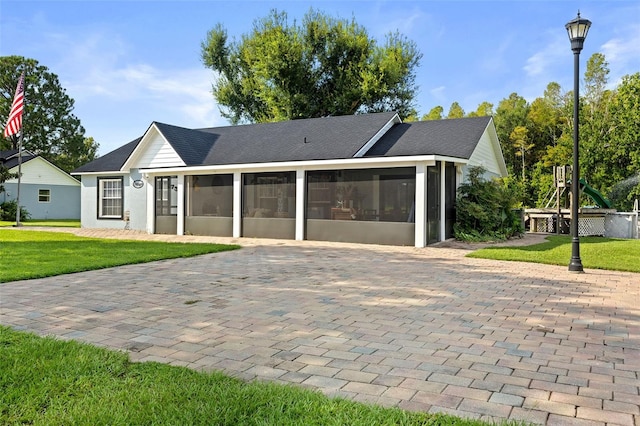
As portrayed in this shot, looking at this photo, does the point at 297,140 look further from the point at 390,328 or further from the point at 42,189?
the point at 42,189

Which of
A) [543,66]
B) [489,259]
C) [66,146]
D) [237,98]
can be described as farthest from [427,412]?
[66,146]

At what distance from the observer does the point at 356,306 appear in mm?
5250

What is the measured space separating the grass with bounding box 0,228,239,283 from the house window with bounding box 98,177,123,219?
7166mm

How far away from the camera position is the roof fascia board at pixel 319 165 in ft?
40.1

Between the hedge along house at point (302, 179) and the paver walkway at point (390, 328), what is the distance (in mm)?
5231

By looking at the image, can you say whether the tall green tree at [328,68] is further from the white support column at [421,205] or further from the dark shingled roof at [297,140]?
the white support column at [421,205]

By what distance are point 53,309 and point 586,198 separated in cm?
2549

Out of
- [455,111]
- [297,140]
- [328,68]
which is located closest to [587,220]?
[297,140]

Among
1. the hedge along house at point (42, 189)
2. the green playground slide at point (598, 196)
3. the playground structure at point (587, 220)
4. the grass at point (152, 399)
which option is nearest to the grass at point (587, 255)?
the playground structure at point (587, 220)

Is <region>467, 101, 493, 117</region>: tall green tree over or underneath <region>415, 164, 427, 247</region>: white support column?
over

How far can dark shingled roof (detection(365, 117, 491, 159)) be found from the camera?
46.9 ft

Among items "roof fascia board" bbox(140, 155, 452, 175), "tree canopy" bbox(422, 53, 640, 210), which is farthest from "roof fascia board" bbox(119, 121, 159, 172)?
"tree canopy" bbox(422, 53, 640, 210)

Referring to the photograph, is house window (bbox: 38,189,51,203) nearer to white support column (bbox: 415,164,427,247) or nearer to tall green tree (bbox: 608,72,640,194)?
white support column (bbox: 415,164,427,247)

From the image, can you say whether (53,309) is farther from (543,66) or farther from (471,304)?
(543,66)
